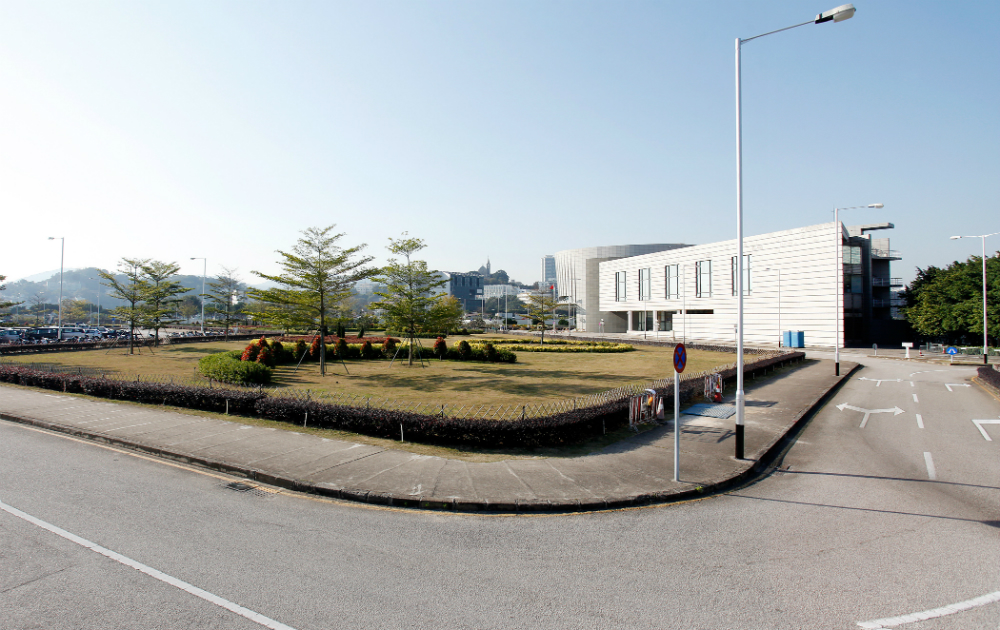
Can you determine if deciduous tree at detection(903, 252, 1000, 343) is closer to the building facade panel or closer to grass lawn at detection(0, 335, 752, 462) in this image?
the building facade panel

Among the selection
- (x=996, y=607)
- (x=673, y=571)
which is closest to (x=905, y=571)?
(x=996, y=607)

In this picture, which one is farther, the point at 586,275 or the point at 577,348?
the point at 586,275

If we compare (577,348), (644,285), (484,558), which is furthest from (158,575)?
(644,285)

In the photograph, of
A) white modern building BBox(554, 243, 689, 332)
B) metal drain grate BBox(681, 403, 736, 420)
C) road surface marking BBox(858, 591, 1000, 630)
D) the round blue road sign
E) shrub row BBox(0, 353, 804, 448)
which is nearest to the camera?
road surface marking BBox(858, 591, 1000, 630)

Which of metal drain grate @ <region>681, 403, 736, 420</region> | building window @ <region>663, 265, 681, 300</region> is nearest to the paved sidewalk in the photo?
metal drain grate @ <region>681, 403, 736, 420</region>

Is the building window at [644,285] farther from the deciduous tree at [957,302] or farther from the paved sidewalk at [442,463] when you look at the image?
the paved sidewalk at [442,463]

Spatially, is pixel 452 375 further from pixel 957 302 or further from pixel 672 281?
pixel 672 281

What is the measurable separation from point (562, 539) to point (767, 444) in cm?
767

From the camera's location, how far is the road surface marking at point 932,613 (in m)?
4.94

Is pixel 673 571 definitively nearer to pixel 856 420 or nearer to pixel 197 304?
pixel 856 420

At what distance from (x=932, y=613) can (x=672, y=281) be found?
72925 millimetres

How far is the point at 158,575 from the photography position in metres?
5.79

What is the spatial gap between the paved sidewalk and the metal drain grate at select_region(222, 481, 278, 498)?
284 millimetres

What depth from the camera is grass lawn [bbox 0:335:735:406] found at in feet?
64.2
